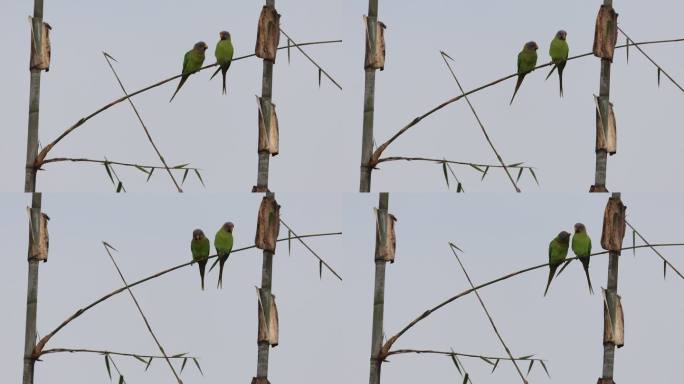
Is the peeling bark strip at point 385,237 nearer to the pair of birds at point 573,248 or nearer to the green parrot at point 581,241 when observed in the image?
the pair of birds at point 573,248

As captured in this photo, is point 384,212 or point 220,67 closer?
point 384,212

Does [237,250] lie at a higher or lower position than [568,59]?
lower

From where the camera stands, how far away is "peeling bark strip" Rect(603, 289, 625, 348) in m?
7.79

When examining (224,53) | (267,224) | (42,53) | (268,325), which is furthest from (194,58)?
(268,325)

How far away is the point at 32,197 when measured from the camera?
26.0 ft

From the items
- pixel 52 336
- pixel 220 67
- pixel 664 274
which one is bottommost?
pixel 52 336

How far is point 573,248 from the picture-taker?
8.11 m

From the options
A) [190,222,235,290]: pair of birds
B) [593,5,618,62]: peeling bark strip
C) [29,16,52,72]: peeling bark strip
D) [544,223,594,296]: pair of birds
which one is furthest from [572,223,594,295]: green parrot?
[29,16,52,72]: peeling bark strip

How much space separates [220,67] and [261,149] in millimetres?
664

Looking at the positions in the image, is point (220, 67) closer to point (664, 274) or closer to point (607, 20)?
point (607, 20)

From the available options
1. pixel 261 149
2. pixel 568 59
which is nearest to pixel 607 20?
pixel 568 59

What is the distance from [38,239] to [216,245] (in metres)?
1.04

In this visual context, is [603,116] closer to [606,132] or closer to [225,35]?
[606,132]

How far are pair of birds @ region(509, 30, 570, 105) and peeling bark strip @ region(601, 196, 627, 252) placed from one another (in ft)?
2.57
